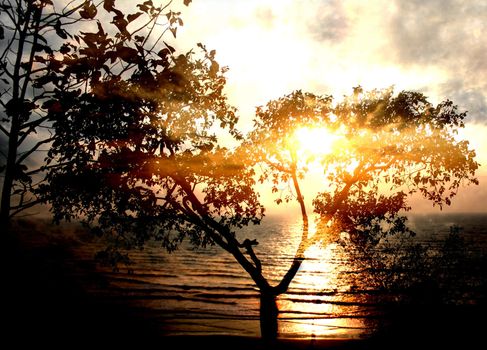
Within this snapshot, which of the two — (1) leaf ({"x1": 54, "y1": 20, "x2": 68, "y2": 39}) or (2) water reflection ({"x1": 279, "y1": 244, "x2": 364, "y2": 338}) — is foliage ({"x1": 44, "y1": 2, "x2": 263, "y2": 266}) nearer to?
(1) leaf ({"x1": 54, "y1": 20, "x2": 68, "y2": 39})

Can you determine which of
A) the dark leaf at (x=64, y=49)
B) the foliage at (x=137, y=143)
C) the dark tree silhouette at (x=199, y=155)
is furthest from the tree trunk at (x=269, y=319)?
the dark leaf at (x=64, y=49)

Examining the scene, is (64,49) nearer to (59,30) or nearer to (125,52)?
(59,30)

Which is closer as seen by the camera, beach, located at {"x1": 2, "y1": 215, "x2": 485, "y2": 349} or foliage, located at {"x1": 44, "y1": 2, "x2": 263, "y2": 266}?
foliage, located at {"x1": 44, "y1": 2, "x2": 263, "y2": 266}

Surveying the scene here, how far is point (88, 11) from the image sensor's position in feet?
14.1

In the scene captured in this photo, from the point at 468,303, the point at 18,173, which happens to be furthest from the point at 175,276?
the point at 18,173

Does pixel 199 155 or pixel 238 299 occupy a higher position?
pixel 199 155

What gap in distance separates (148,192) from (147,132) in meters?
4.16

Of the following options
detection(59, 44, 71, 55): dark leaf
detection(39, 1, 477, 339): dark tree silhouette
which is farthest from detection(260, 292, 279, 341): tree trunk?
detection(59, 44, 71, 55): dark leaf

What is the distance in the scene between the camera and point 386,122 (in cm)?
1778

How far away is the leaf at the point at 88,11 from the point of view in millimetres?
4262

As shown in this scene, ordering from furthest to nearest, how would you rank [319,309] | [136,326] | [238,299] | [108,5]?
[238,299]
[319,309]
[136,326]
[108,5]

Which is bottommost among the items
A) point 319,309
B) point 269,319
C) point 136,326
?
point 319,309

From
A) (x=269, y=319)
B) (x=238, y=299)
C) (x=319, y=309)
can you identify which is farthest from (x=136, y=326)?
(x=319, y=309)

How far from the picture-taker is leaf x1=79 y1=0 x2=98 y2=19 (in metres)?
4.26
